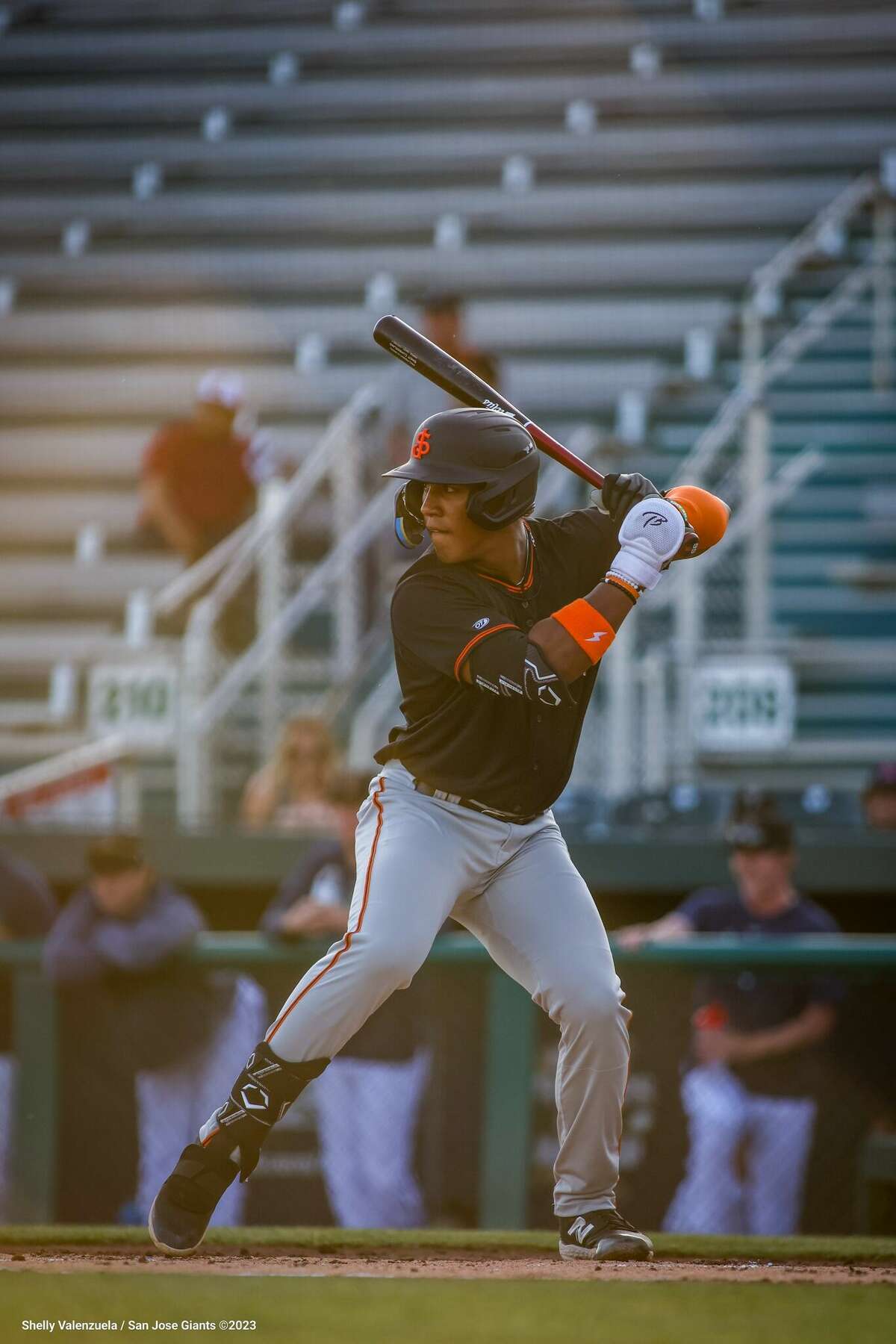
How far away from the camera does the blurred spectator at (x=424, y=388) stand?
6254 millimetres

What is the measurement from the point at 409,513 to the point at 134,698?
11.5 ft

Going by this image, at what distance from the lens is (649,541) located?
2910 millimetres

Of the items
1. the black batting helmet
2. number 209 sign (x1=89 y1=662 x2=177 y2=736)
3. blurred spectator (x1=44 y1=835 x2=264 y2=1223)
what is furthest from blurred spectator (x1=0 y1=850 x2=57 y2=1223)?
the black batting helmet

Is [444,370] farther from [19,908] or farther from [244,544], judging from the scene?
[244,544]

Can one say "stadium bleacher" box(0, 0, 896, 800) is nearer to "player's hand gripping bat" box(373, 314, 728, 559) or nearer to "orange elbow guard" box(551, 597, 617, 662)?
"player's hand gripping bat" box(373, 314, 728, 559)

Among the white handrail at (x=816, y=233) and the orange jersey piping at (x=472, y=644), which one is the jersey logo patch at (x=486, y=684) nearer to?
the orange jersey piping at (x=472, y=644)

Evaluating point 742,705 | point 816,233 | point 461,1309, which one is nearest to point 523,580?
point 461,1309

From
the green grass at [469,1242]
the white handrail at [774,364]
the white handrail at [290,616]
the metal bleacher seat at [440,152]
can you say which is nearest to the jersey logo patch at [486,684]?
the green grass at [469,1242]

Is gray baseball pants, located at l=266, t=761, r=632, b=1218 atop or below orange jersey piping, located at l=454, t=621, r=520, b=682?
below

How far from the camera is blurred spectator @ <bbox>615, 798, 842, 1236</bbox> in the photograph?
488 cm

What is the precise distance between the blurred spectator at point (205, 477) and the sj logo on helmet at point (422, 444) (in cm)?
403

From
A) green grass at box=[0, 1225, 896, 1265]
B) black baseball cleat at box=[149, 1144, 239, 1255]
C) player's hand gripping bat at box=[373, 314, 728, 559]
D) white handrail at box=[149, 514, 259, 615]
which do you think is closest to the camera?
black baseball cleat at box=[149, 1144, 239, 1255]

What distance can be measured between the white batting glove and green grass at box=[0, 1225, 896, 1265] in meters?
1.30

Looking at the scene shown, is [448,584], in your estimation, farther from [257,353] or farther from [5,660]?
[257,353]
